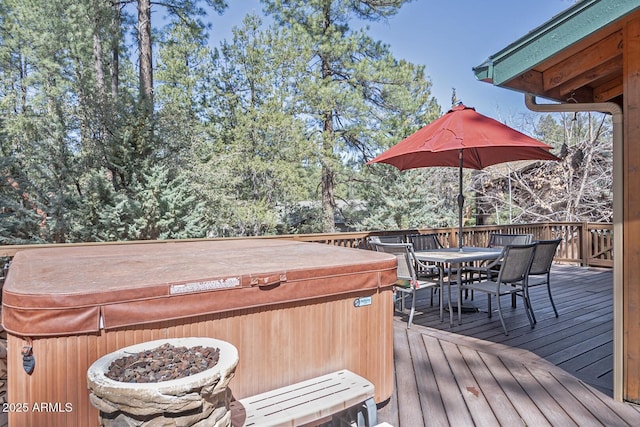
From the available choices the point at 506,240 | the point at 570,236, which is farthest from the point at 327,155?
the point at 506,240

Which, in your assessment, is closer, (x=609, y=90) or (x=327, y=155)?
(x=609, y=90)

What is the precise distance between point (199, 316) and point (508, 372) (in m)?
2.39

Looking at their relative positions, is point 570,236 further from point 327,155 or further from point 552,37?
point 552,37

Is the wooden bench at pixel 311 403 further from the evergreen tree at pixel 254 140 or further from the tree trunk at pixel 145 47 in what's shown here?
the tree trunk at pixel 145 47

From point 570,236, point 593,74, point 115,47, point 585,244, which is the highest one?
point 115,47

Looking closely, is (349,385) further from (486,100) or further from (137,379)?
(486,100)

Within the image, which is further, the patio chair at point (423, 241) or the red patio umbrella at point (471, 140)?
the patio chair at point (423, 241)

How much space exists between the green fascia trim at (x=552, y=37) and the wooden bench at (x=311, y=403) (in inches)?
85.3

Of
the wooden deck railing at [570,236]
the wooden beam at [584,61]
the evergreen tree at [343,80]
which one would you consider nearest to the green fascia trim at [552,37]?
the wooden beam at [584,61]

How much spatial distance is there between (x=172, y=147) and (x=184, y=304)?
9.68 meters

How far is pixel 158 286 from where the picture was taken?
1.65 metres

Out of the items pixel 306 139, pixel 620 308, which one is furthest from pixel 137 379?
pixel 306 139

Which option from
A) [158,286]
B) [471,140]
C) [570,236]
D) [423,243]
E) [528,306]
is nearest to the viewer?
[158,286]

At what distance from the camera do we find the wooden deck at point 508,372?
2.35m
